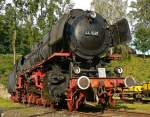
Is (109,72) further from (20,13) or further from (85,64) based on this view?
(20,13)

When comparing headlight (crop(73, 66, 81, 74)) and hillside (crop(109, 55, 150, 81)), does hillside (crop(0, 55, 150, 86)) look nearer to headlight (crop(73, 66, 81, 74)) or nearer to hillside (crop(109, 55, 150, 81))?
hillside (crop(109, 55, 150, 81))

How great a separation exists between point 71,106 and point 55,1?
3562 cm

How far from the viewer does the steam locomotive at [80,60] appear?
1684 centimetres

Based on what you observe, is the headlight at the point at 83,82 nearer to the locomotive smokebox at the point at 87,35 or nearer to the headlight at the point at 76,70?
the headlight at the point at 76,70

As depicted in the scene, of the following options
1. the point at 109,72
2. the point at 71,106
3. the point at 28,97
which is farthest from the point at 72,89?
the point at 28,97

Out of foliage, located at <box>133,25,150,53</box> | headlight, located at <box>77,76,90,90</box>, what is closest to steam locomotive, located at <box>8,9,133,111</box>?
headlight, located at <box>77,76,90,90</box>

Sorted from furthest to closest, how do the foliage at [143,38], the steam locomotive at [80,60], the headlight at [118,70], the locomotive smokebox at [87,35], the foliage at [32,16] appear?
1. the foliage at [143,38]
2. the foliage at [32,16]
3. the headlight at [118,70]
4. the locomotive smokebox at [87,35]
5. the steam locomotive at [80,60]

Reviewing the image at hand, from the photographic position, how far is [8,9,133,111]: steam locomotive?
663 inches

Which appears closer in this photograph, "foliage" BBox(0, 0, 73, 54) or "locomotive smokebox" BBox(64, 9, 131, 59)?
"locomotive smokebox" BBox(64, 9, 131, 59)

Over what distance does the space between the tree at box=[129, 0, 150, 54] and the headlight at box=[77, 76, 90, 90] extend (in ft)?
161

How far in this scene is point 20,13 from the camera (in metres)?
48.7

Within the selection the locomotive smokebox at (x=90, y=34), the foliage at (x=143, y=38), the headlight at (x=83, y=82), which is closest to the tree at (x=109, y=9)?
the foliage at (x=143, y=38)

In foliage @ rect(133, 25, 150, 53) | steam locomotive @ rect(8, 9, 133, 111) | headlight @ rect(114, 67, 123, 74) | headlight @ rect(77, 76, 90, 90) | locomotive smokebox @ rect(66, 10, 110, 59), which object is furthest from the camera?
foliage @ rect(133, 25, 150, 53)

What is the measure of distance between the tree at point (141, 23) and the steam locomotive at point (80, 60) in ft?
154
